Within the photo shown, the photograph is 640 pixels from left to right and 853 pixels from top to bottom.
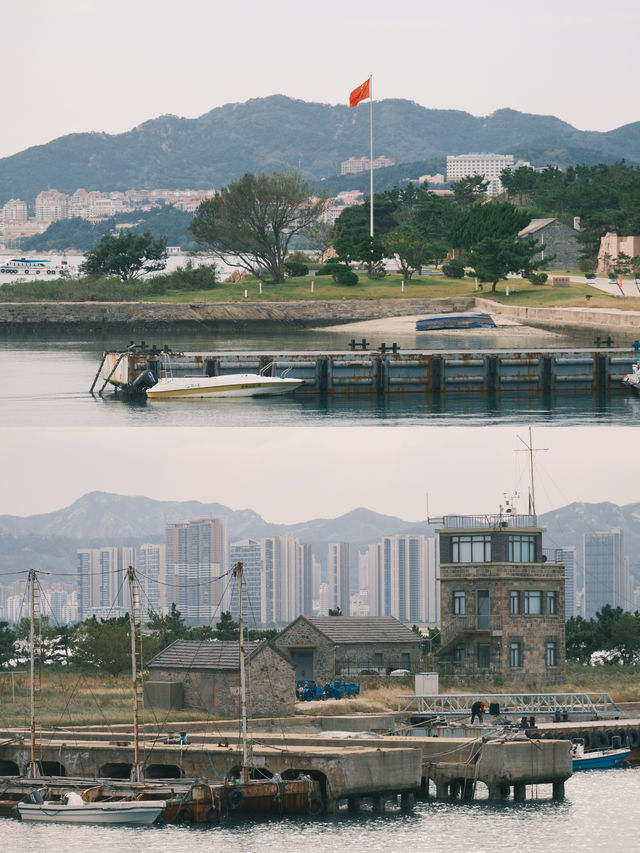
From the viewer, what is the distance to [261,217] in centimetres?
11494

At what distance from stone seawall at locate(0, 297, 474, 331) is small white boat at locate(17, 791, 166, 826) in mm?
64488

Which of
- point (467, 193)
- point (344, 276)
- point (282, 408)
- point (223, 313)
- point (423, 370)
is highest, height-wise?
point (467, 193)

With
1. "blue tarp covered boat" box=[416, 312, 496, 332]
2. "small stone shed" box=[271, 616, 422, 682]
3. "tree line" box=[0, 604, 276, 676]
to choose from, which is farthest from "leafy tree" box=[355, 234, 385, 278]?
"small stone shed" box=[271, 616, 422, 682]

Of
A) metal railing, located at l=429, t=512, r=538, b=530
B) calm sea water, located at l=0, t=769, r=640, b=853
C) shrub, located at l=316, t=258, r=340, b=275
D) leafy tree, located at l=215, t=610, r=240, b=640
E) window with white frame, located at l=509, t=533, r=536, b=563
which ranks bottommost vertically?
leafy tree, located at l=215, t=610, r=240, b=640

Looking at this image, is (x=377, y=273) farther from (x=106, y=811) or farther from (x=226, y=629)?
(x=106, y=811)

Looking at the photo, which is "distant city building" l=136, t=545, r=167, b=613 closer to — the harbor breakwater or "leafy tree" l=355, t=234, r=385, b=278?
the harbor breakwater

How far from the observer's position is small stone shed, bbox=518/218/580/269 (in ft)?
406

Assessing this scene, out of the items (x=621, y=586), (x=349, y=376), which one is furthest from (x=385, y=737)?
(x=621, y=586)

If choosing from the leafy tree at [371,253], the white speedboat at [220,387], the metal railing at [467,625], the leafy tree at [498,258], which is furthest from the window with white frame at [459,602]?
the leafy tree at [371,253]

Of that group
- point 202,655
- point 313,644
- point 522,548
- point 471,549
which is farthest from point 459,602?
point 202,655

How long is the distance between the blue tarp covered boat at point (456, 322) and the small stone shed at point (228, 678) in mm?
41246

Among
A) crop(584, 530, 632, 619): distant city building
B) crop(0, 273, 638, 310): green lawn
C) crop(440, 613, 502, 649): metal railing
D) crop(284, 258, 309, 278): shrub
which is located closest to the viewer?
crop(440, 613, 502, 649): metal railing

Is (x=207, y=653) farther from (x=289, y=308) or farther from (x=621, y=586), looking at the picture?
(x=621, y=586)

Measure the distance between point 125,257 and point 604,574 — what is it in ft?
291
